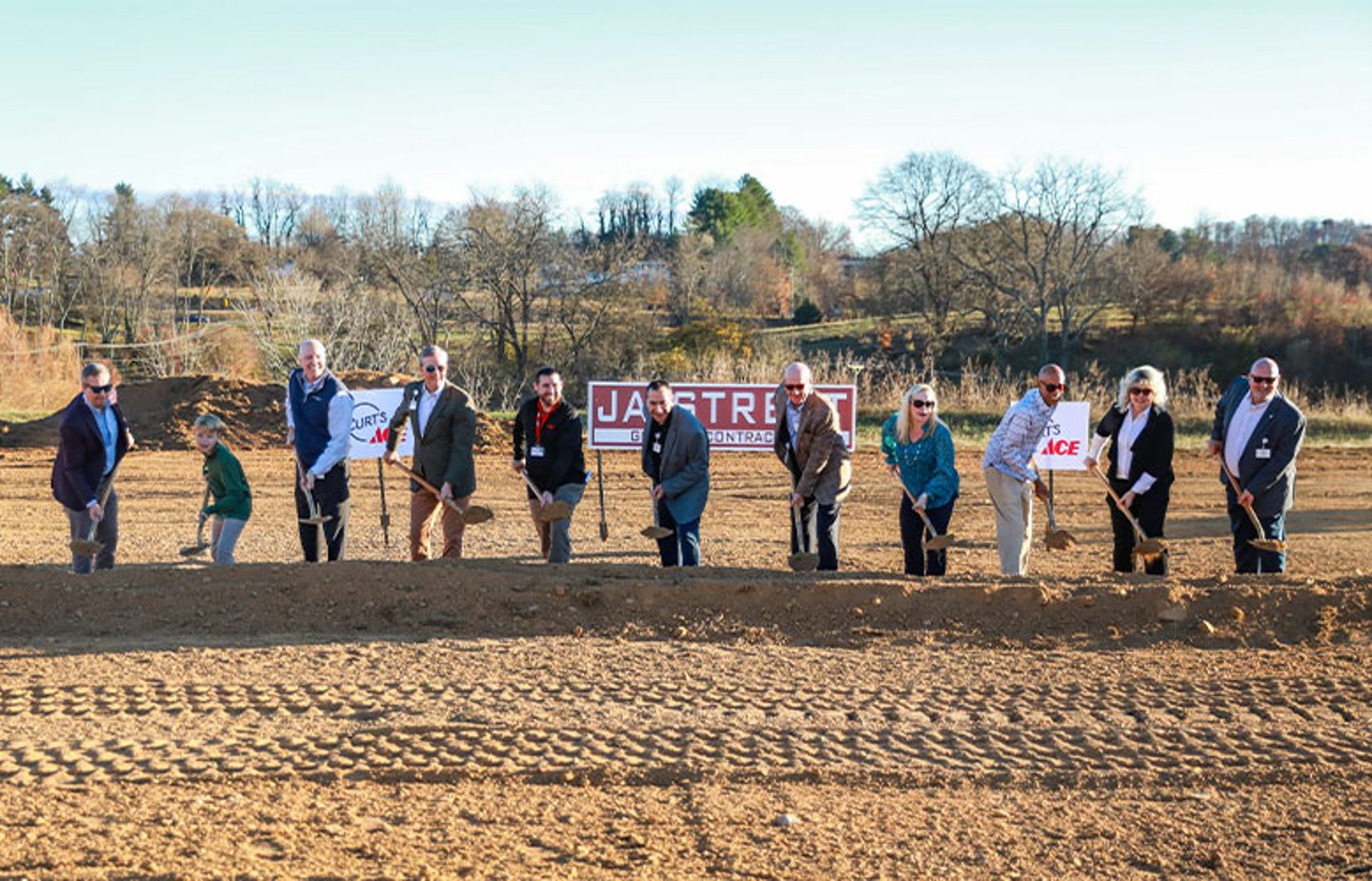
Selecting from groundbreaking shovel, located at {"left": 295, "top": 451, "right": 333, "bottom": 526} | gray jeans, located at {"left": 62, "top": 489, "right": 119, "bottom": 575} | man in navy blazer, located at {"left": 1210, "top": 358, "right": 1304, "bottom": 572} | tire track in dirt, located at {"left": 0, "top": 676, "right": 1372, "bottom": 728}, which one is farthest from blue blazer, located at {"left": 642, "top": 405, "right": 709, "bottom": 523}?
gray jeans, located at {"left": 62, "top": 489, "right": 119, "bottom": 575}

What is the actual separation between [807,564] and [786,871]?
5423 millimetres

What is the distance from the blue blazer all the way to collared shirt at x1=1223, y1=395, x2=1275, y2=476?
4.22 meters

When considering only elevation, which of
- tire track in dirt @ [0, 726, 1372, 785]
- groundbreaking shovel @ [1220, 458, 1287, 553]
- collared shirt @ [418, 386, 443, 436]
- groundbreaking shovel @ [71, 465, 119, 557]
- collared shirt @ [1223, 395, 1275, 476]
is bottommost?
tire track in dirt @ [0, 726, 1372, 785]

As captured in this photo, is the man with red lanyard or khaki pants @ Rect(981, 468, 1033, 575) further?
the man with red lanyard

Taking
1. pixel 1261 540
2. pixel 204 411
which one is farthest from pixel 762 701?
pixel 204 411

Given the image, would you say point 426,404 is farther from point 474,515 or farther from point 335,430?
point 474,515

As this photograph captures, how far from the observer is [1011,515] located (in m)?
10.1

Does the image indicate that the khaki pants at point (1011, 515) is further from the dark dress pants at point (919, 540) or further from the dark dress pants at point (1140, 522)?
the dark dress pants at point (1140, 522)

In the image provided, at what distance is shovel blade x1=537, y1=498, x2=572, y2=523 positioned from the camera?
10.6 meters

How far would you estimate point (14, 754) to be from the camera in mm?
6355

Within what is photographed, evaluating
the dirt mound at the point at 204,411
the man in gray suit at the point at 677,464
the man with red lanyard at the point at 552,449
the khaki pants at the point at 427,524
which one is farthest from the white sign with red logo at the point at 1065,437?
the dirt mound at the point at 204,411

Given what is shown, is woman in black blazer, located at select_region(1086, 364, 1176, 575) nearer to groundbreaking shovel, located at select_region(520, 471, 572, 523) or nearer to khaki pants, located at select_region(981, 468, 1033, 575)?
khaki pants, located at select_region(981, 468, 1033, 575)

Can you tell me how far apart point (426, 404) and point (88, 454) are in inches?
102

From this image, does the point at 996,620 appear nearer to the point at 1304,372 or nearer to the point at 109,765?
the point at 109,765
